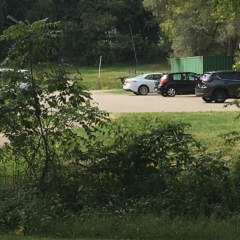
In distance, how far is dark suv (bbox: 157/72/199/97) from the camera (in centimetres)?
3538

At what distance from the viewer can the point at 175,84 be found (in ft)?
116

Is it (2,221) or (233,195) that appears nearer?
(2,221)

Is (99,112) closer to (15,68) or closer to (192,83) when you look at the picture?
(15,68)

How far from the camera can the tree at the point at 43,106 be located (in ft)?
28.6

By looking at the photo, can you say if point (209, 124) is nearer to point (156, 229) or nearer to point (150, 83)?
point (156, 229)

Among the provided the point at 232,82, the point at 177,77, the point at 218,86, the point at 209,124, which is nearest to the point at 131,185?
the point at 209,124

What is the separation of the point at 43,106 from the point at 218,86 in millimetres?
20519

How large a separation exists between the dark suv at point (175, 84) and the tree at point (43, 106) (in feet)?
87.5

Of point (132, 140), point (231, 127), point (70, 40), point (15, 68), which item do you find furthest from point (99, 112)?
point (70, 40)

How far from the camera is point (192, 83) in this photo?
35875 mm

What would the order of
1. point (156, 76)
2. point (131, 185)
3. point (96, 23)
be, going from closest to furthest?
point (131, 185) < point (156, 76) < point (96, 23)

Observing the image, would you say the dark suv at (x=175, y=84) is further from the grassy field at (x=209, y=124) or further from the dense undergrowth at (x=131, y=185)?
the dense undergrowth at (x=131, y=185)

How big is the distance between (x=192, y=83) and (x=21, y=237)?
3015 cm

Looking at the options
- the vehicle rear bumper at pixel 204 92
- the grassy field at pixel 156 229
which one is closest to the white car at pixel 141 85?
the vehicle rear bumper at pixel 204 92
